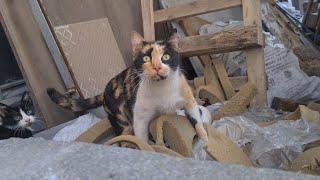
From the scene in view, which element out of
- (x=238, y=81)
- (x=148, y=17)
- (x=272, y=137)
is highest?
(x=148, y=17)

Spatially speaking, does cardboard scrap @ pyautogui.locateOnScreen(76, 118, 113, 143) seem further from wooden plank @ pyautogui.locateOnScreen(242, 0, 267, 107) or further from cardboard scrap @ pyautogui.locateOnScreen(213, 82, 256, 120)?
wooden plank @ pyautogui.locateOnScreen(242, 0, 267, 107)

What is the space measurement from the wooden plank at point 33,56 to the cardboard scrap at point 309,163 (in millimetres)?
1933

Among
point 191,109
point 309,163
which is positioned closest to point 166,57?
point 191,109

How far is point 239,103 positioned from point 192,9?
3.04 feet

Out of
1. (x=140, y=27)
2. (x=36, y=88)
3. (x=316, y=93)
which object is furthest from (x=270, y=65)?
(x=36, y=88)

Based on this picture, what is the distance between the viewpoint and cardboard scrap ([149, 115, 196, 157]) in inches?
78.5

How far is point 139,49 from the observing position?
2.20m

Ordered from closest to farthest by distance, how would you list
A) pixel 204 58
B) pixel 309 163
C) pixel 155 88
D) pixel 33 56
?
1. pixel 309 163
2. pixel 155 88
3. pixel 33 56
4. pixel 204 58

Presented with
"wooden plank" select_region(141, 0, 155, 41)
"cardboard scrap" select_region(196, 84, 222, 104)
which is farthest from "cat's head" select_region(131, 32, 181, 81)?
"wooden plank" select_region(141, 0, 155, 41)

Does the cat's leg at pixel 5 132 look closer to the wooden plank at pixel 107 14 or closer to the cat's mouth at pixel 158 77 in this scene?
the wooden plank at pixel 107 14

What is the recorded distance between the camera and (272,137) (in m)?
2.07

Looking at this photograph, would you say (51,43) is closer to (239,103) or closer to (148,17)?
(148,17)

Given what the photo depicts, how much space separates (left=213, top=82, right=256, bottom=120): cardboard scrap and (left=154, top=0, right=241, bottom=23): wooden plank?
0.65 m

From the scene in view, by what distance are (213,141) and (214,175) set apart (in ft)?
2.49
